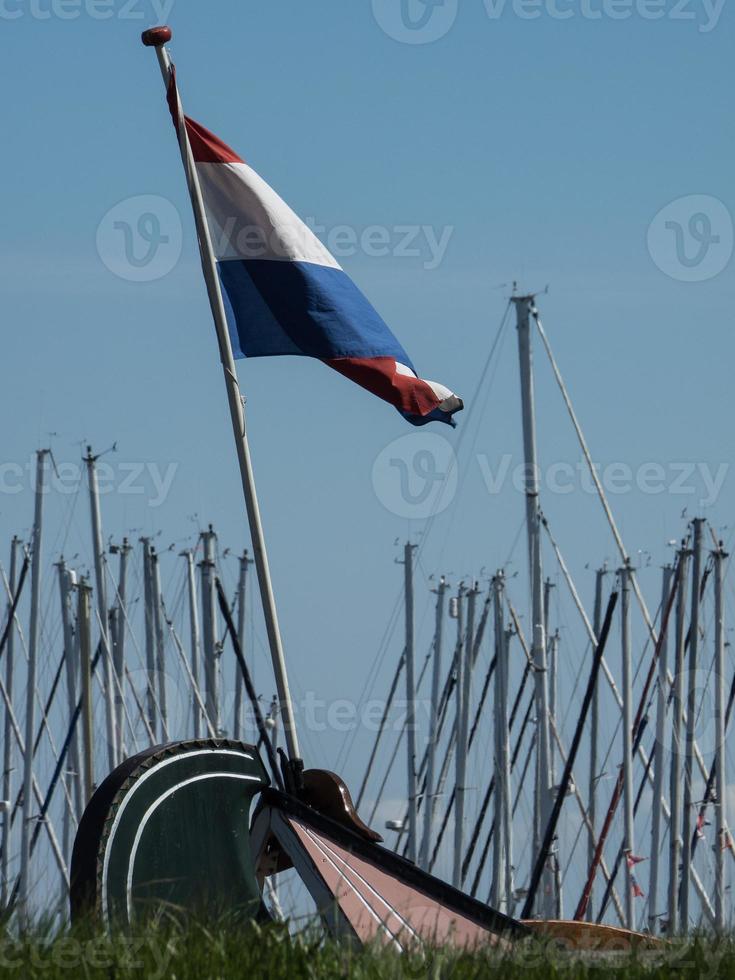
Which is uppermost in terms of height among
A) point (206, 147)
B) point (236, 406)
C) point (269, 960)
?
point (206, 147)

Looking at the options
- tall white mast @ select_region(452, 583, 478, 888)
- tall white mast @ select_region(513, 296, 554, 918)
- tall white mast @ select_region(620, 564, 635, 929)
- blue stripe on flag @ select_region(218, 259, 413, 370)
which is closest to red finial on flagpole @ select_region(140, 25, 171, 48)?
blue stripe on flag @ select_region(218, 259, 413, 370)

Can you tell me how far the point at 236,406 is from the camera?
14.6m

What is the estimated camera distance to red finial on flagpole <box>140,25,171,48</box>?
594 inches

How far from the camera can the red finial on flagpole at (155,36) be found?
15.1 metres

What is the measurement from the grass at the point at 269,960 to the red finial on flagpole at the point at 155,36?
7.54 m

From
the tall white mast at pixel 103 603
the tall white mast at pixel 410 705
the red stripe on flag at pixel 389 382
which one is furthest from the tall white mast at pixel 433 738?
the red stripe on flag at pixel 389 382

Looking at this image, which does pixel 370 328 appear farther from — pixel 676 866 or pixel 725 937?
pixel 676 866

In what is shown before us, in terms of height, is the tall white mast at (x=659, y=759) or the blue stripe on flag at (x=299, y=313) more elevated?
the blue stripe on flag at (x=299, y=313)

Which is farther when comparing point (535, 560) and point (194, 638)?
point (194, 638)

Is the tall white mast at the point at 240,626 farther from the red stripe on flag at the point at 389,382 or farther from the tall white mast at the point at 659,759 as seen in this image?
the red stripe on flag at the point at 389,382

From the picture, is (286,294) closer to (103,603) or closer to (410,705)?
(103,603)

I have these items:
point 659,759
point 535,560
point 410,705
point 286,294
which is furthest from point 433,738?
point 286,294

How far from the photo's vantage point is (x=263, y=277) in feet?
50.2

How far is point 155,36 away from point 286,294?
2305 millimetres
